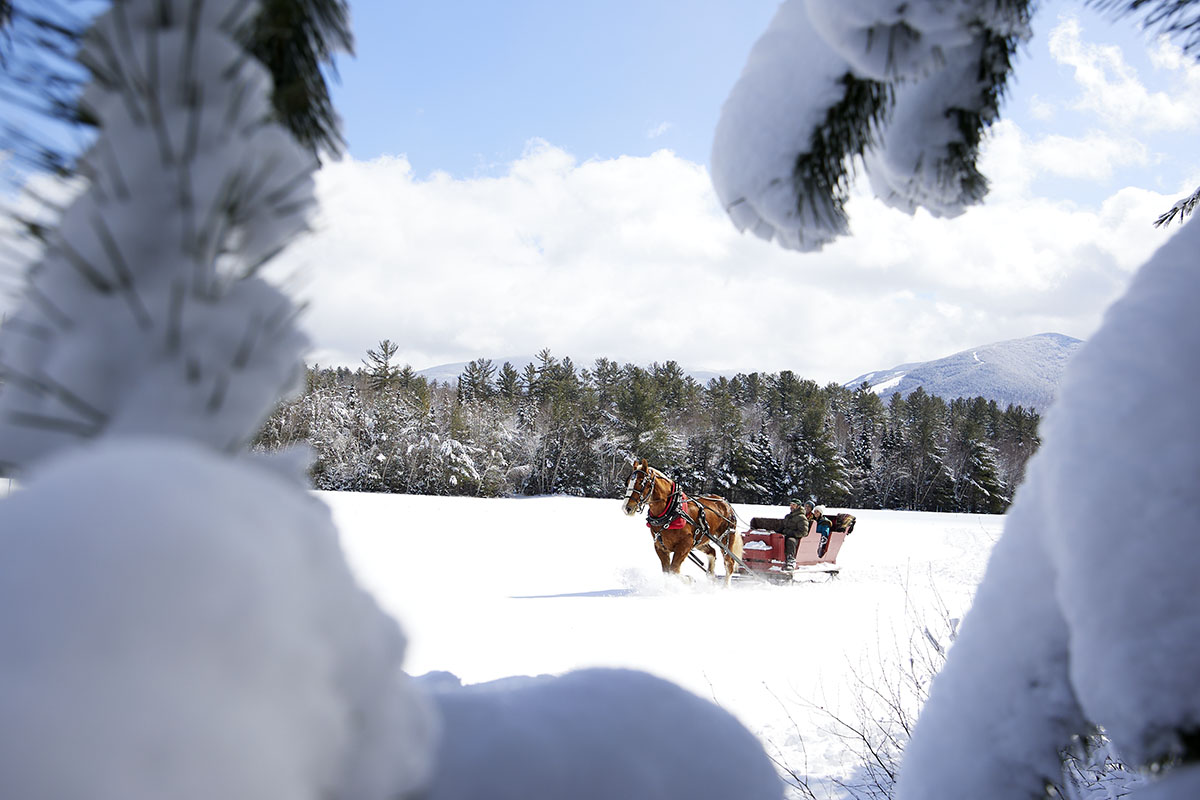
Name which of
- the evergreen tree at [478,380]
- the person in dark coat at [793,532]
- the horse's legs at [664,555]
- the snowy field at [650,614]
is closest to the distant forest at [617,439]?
the evergreen tree at [478,380]

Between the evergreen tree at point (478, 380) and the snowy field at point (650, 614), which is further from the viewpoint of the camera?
the evergreen tree at point (478, 380)

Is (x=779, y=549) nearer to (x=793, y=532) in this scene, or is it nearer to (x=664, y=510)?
(x=793, y=532)

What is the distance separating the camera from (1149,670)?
0.72 metres

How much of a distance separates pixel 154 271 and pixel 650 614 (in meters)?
8.29

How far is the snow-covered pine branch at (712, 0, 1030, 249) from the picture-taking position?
1040 millimetres

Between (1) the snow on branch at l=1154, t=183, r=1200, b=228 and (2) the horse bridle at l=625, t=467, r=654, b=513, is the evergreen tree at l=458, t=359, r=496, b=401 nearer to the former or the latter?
(2) the horse bridle at l=625, t=467, r=654, b=513

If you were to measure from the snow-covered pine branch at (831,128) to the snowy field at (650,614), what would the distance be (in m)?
0.85

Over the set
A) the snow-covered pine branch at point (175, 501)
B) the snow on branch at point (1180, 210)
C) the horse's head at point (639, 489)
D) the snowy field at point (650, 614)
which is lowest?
the snowy field at point (650, 614)

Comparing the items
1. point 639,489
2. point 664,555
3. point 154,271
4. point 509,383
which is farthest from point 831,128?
point 509,383

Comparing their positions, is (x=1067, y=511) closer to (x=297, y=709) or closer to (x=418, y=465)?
(x=297, y=709)

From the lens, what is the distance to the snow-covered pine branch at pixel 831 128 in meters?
A: 1.04

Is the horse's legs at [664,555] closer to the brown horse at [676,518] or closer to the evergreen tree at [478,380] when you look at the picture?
the brown horse at [676,518]

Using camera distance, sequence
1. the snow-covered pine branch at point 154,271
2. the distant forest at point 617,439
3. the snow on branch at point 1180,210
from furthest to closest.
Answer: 1. the distant forest at point 617,439
2. the snow on branch at point 1180,210
3. the snow-covered pine branch at point 154,271

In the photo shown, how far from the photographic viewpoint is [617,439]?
3409 cm
